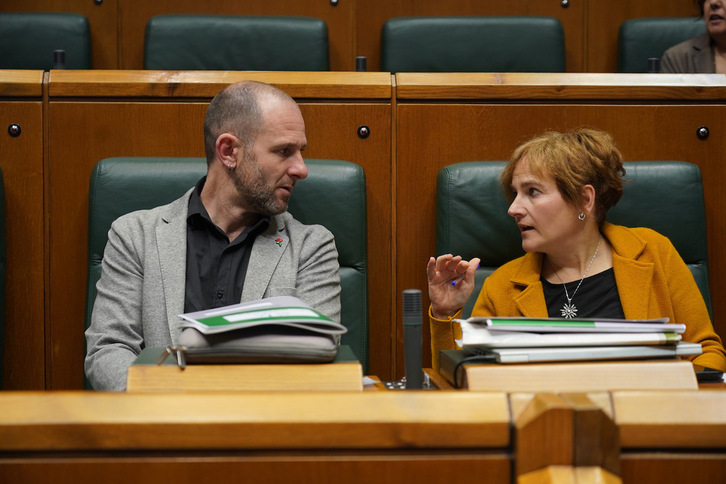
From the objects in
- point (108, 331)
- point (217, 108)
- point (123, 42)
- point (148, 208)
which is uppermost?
point (123, 42)

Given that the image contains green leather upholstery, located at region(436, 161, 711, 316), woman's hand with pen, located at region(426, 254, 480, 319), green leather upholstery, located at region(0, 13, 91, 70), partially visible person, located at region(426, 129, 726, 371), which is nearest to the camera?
woman's hand with pen, located at region(426, 254, 480, 319)

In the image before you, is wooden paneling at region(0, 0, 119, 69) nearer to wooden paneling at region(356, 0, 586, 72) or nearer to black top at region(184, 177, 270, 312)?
wooden paneling at region(356, 0, 586, 72)

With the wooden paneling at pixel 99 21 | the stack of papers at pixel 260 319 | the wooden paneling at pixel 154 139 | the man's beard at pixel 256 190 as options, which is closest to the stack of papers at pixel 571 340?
the stack of papers at pixel 260 319

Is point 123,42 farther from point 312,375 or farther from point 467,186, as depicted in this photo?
point 312,375

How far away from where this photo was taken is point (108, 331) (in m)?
1.22

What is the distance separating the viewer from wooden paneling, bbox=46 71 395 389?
4.84 feet

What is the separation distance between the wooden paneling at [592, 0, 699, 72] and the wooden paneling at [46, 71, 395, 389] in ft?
4.25

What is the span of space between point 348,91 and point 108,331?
651 millimetres

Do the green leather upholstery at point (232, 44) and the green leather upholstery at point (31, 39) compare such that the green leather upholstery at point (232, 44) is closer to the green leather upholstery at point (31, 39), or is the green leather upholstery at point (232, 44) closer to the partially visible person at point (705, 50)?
the green leather upholstery at point (31, 39)

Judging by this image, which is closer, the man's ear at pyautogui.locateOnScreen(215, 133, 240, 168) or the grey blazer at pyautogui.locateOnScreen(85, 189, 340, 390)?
the grey blazer at pyautogui.locateOnScreen(85, 189, 340, 390)

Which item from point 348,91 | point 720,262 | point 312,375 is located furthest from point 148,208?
point 720,262

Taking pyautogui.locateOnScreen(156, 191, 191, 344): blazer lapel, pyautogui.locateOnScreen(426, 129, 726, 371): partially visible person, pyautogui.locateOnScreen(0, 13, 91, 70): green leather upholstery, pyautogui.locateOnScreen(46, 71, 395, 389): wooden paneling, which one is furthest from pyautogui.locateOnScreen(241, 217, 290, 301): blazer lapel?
pyautogui.locateOnScreen(0, 13, 91, 70): green leather upholstery

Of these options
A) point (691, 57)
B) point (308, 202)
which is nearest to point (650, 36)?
point (691, 57)

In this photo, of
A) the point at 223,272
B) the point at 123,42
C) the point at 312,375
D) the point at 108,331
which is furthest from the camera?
the point at 123,42
